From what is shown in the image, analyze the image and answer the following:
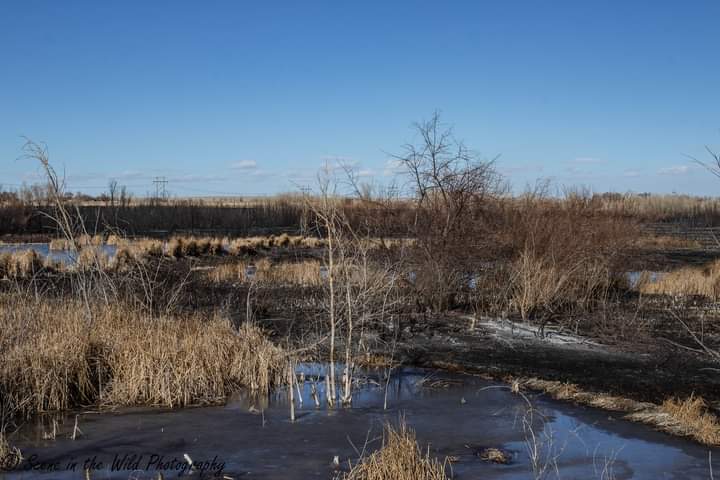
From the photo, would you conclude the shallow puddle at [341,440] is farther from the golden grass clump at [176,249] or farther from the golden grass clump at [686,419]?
the golden grass clump at [176,249]

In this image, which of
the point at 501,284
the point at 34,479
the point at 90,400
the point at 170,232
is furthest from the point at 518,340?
the point at 170,232

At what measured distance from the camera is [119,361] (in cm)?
888

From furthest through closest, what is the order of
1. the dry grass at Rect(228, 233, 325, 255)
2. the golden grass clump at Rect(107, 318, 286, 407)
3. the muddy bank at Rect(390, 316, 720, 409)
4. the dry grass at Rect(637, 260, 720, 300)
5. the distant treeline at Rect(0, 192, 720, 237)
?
the distant treeline at Rect(0, 192, 720, 237) < the dry grass at Rect(228, 233, 325, 255) < the dry grass at Rect(637, 260, 720, 300) < the muddy bank at Rect(390, 316, 720, 409) < the golden grass clump at Rect(107, 318, 286, 407)

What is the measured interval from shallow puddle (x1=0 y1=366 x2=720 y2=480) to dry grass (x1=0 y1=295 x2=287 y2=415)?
0.34m

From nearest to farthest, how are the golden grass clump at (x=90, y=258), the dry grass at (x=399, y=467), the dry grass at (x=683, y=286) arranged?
the dry grass at (x=399, y=467) < the golden grass clump at (x=90, y=258) < the dry grass at (x=683, y=286)

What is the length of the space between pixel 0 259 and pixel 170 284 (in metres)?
5.99

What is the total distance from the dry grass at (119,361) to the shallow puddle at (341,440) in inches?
13.2

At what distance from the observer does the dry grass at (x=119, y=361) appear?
8.28 metres

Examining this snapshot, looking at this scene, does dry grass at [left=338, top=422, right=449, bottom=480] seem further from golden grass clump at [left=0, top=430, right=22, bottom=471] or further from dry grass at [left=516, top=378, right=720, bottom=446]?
dry grass at [left=516, top=378, right=720, bottom=446]

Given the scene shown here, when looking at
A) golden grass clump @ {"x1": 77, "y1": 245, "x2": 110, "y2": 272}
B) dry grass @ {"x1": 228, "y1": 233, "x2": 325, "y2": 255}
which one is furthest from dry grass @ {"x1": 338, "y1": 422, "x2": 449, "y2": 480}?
dry grass @ {"x1": 228, "y1": 233, "x2": 325, "y2": 255}

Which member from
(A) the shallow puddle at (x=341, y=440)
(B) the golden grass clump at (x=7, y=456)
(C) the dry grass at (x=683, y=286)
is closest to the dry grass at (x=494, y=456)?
(A) the shallow puddle at (x=341, y=440)

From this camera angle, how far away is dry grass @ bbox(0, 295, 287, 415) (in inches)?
326

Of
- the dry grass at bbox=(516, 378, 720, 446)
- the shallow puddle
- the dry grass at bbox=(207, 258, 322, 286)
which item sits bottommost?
the shallow puddle

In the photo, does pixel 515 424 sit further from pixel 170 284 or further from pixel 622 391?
pixel 170 284
